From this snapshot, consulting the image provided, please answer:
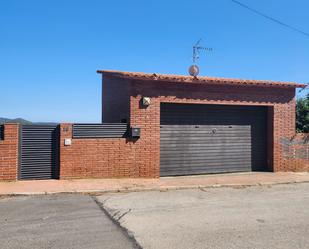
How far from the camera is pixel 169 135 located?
45.9ft

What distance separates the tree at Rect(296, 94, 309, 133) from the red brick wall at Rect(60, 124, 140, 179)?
8498mm

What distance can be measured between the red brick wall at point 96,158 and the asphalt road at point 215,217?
2314 mm

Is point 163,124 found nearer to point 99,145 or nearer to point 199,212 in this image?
point 99,145

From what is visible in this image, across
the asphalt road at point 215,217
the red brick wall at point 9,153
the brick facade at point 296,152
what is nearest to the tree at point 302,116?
the brick facade at point 296,152

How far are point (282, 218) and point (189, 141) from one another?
6.76 meters

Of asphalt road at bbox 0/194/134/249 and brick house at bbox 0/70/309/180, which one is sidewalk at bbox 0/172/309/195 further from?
asphalt road at bbox 0/194/134/249

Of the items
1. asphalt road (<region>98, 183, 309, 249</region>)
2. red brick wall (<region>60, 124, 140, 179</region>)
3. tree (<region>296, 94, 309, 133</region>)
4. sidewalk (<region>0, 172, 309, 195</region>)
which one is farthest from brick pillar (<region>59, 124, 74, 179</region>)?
tree (<region>296, 94, 309, 133</region>)

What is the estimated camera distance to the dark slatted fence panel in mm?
12375

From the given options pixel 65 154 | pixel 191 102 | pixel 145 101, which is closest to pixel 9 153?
pixel 65 154

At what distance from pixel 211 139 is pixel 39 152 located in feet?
19.6

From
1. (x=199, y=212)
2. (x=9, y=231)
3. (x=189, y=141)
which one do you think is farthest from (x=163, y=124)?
(x=9, y=231)

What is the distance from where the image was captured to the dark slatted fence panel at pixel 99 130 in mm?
12375

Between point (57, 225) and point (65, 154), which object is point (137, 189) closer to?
point (65, 154)

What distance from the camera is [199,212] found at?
27.0 ft
